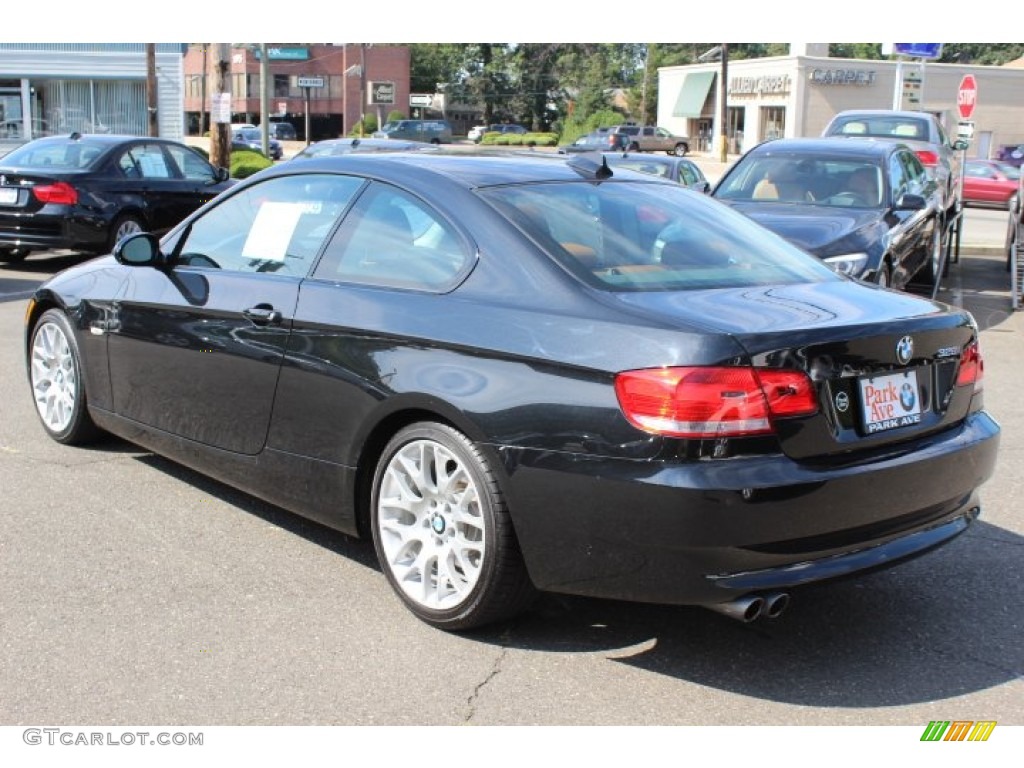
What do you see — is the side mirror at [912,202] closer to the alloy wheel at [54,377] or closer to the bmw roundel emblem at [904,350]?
the bmw roundel emblem at [904,350]

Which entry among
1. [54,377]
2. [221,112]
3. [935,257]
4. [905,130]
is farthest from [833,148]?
[221,112]

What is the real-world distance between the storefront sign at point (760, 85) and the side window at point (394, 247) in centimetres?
5429

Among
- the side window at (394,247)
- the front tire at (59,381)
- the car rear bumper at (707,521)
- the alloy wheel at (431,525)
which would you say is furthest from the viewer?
the front tire at (59,381)

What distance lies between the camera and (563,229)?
4.03m

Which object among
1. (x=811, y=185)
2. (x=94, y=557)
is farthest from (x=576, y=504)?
(x=811, y=185)

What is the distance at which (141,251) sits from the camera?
509cm

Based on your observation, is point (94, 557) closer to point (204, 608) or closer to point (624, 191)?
point (204, 608)

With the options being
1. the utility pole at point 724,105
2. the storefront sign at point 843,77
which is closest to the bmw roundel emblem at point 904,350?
the utility pole at point 724,105

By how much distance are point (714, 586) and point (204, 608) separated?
5.98 ft

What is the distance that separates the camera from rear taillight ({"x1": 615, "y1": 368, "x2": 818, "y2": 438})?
3285 millimetres

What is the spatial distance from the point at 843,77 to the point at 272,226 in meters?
54.9

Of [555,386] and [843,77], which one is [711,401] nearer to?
[555,386]

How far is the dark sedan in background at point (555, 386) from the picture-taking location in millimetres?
3334

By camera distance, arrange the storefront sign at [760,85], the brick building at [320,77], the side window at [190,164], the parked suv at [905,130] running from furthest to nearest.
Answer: the brick building at [320,77] → the storefront sign at [760,85] → the parked suv at [905,130] → the side window at [190,164]
